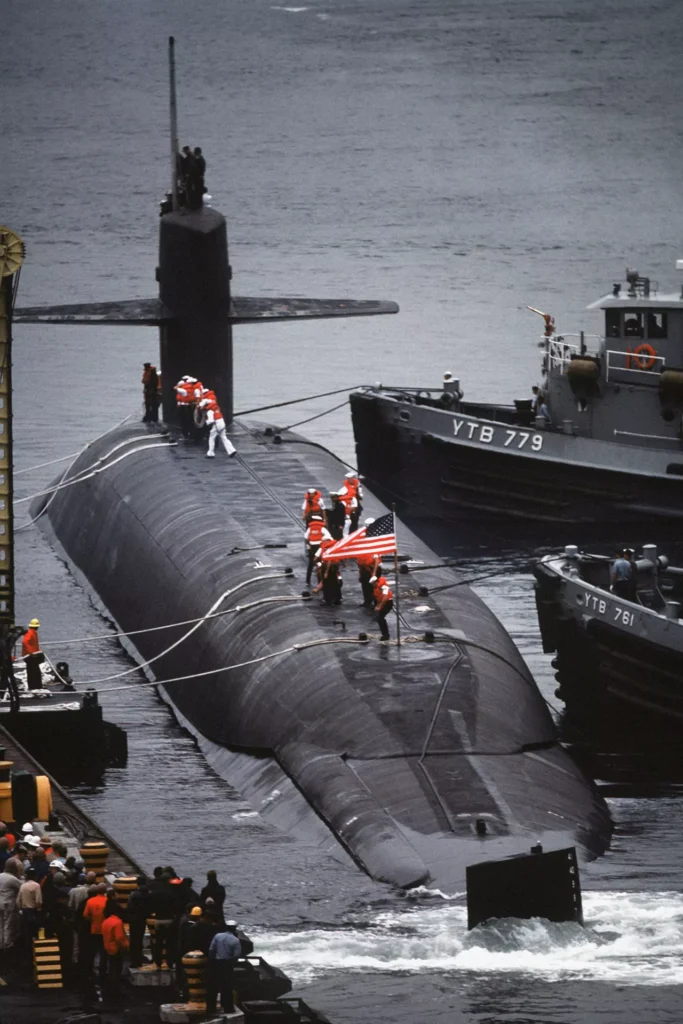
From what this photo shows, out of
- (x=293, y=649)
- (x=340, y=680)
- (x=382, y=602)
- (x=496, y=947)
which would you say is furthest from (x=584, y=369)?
(x=496, y=947)

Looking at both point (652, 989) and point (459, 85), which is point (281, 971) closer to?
point (652, 989)

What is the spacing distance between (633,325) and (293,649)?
1984 centimetres

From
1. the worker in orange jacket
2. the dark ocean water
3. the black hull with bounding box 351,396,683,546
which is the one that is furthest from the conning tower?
the worker in orange jacket

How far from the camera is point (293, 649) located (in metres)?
28.7

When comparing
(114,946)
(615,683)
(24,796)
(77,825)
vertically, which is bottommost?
(615,683)

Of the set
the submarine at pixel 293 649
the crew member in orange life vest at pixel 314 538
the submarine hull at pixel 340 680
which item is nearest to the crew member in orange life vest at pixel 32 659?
the submarine at pixel 293 649

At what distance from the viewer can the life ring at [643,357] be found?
151 feet

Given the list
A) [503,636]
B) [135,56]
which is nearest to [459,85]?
[135,56]

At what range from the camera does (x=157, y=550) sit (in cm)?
3609

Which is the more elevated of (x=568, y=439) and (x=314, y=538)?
(x=314, y=538)

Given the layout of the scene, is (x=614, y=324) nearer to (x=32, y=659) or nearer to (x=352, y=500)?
(x=352, y=500)

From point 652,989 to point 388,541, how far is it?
363 inches

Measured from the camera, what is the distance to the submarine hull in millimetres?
24031

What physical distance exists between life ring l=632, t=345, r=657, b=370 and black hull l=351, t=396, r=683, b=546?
8.83 feet
